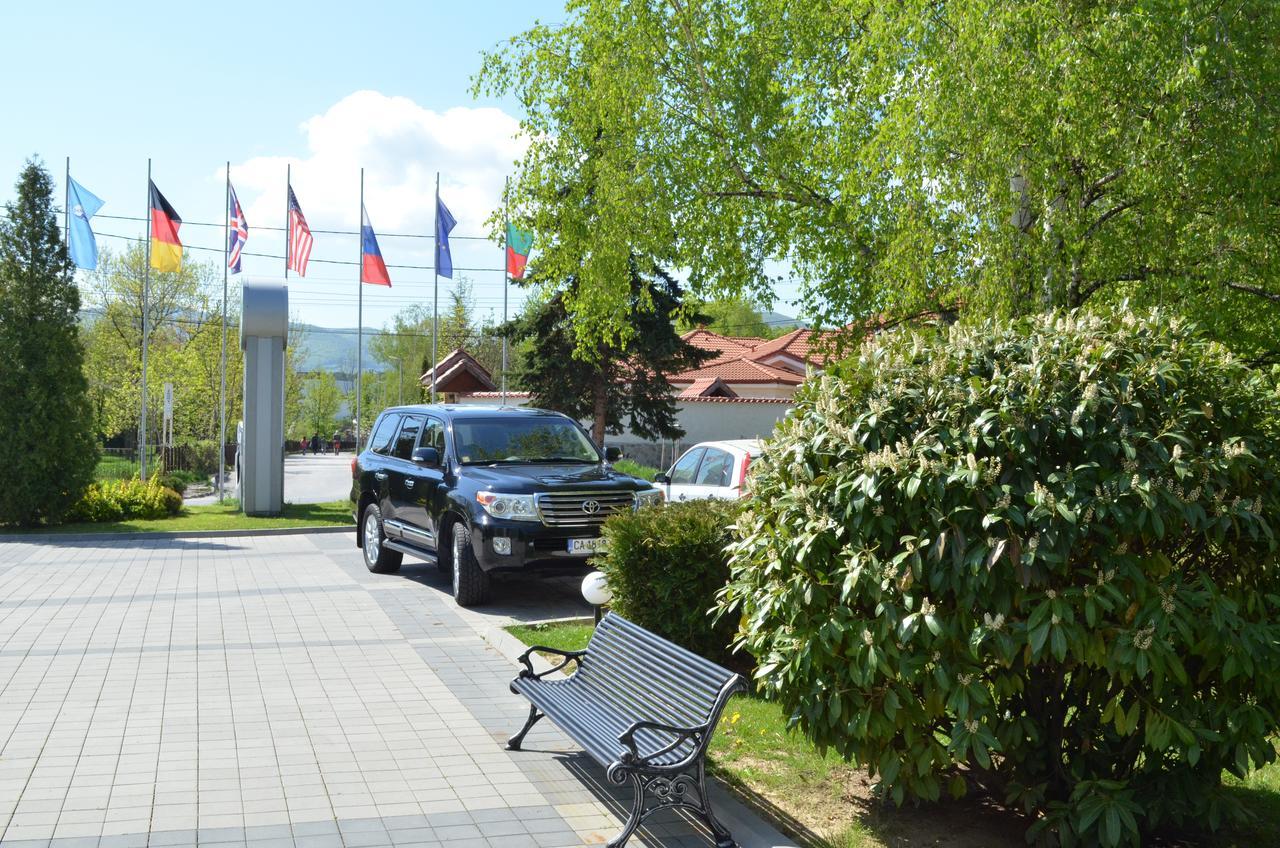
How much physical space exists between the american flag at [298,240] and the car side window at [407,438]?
51.6 ft

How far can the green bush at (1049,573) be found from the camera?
14.7 feet

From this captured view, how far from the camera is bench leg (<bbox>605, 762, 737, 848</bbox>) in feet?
16.5

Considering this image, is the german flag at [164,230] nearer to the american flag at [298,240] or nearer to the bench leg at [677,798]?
the american flag at [298,240]

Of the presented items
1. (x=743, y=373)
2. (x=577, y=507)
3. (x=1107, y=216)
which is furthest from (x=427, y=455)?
(x=743, y=373)

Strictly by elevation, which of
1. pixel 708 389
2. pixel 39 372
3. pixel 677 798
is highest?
pixel 708 389

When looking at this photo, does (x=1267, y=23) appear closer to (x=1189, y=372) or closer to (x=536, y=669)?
(x=1189, y=372)

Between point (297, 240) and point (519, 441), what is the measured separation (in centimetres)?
1846

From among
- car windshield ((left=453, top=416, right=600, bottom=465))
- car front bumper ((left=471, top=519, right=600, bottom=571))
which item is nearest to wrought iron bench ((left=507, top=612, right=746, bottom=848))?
car front bumper ((left=471, top=519, right=600, bottom=571))

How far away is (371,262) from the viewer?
31016mm

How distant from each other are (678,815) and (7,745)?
13.0 feet

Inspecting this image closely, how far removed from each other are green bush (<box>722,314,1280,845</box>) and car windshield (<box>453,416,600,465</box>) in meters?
7.60

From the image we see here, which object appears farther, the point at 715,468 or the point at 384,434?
the point at 384,434

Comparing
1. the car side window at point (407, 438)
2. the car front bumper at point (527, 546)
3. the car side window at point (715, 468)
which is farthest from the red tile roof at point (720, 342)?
the car front bumper at point (527, 546)

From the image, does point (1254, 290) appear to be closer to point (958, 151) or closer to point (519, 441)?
point (958, 151)
